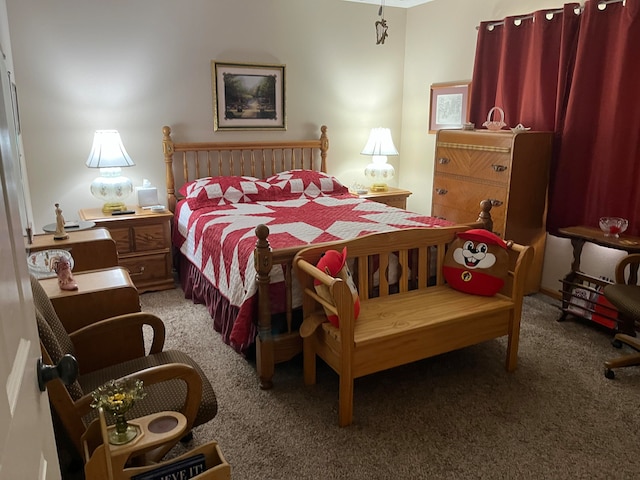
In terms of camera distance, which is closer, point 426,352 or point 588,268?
point 426,352

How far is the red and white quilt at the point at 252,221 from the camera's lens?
279 cm

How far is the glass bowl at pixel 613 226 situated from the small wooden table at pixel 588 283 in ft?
0.13

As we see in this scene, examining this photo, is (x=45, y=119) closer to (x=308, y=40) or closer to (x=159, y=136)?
(x=159, y=136)

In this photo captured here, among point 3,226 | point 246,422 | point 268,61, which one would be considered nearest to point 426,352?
point 246,422

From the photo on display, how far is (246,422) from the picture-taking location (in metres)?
2.35

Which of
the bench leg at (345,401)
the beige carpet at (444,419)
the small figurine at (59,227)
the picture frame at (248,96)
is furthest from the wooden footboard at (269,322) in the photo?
the picture frame at (248,96)

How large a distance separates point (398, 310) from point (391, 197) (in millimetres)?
2581

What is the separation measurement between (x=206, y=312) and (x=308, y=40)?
281 cm

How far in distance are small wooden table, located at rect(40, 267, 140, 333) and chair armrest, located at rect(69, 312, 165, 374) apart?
0.12 meters

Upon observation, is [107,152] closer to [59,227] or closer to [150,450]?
[59,227]

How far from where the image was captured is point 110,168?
4031 millimetres

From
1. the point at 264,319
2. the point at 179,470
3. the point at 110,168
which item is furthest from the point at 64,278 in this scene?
the point at 110,168

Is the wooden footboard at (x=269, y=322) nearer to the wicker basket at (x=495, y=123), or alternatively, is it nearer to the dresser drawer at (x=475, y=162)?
the dresser drawer at (x=475, y=162)

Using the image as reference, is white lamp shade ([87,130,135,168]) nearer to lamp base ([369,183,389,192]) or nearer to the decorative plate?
the decorative plate
